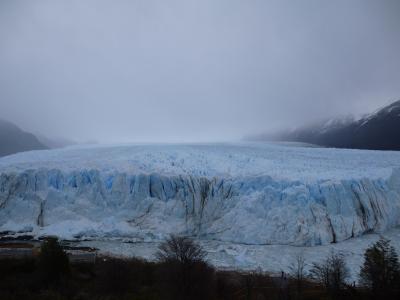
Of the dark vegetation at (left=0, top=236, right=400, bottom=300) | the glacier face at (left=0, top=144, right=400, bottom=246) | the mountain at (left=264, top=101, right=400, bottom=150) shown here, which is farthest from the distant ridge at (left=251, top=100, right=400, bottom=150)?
the dark vegetation at (left=0, top=236, right=400, bottom=300)

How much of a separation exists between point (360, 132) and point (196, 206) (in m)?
24.2

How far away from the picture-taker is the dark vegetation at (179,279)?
11.2 meters

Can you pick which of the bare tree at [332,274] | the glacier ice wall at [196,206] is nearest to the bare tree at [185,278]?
the bare tree at [332,274]

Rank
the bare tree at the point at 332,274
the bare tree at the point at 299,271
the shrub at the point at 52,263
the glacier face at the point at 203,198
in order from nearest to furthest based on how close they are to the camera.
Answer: the bare tree at the point at 332,274
the bare tree at the point at 299,271
the shrub at the point at 52,263
the glacier face at the point at 203,198

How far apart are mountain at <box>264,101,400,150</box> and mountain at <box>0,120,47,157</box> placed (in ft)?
124

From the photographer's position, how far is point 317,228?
16.4 meters

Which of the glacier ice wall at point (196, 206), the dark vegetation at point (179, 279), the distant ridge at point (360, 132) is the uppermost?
the distant ridge at point (360, 132)

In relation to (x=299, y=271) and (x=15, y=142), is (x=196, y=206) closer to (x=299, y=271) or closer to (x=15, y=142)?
(x=299, y=271)

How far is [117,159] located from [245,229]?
346 inches

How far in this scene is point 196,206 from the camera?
18422 mm

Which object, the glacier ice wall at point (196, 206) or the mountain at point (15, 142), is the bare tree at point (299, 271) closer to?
the glacier ice wall at point (196, 206)

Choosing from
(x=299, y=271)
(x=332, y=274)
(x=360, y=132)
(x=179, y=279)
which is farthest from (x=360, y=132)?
(x=179, y=279)

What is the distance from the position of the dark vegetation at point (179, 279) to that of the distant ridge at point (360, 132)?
71.8 ft

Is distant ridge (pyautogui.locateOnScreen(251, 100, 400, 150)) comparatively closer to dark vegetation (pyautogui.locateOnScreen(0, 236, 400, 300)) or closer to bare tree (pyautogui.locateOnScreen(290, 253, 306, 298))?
bare tree (pyautogui.locateOnScreen(290, 253, 306, 298))
